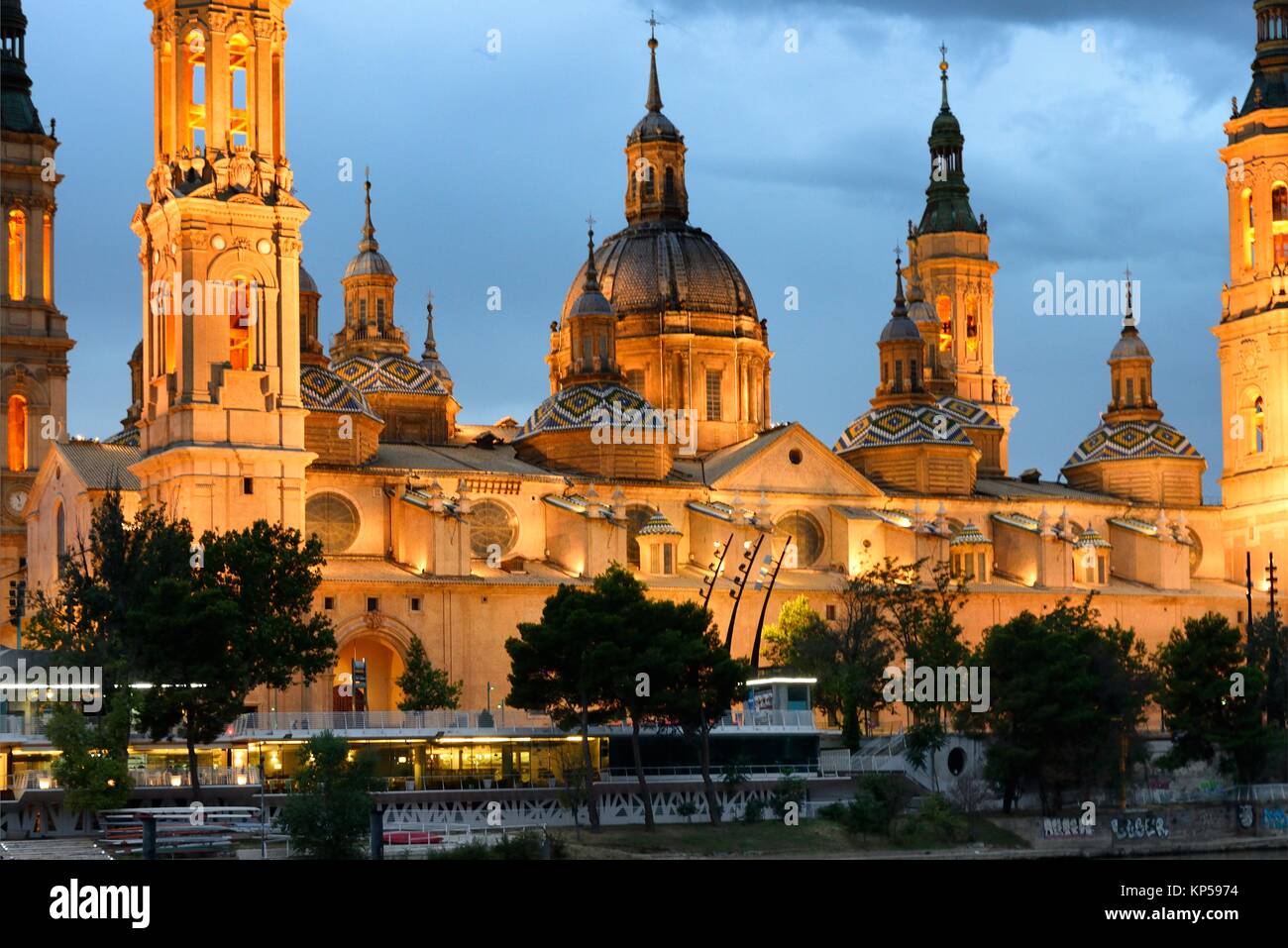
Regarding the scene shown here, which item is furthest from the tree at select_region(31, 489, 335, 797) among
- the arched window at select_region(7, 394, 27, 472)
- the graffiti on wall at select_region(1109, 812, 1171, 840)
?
the graffiti on wall at select_region(1109, 812, 1171, 840)

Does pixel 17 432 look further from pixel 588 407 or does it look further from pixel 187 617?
pixel 187 617

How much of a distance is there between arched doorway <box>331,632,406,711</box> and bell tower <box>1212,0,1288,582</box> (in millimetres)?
36877

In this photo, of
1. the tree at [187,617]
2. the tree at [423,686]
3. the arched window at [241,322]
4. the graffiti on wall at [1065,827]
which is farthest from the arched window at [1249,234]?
the tree at [187,617]

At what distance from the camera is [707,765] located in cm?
6781

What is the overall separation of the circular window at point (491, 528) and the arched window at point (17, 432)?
56.2 ft

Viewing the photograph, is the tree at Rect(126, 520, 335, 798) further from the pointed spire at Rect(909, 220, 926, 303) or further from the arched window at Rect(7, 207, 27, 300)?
the pointed spire at Rect(909, 220, 926, 303)

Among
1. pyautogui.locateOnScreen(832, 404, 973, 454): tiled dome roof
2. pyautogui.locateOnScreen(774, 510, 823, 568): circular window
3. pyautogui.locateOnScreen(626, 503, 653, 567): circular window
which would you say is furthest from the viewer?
pyautogui.locateOnScreen(832, 404, 973, 454): tiled dome roof

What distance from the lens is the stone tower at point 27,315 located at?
298ft

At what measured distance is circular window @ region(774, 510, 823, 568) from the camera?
91.9 meters

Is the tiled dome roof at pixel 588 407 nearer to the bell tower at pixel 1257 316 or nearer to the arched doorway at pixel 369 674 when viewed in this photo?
the arched doorway at pixel 369 674

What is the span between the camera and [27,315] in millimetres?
92000
